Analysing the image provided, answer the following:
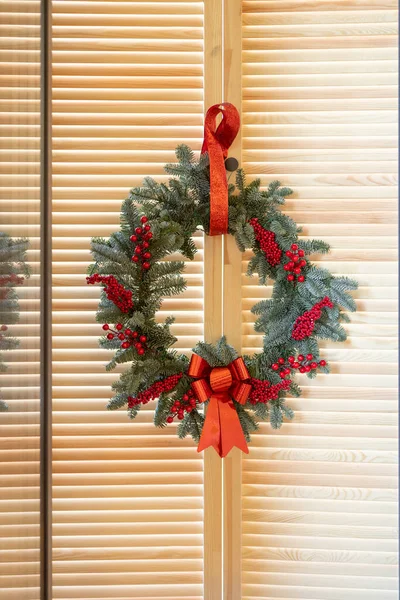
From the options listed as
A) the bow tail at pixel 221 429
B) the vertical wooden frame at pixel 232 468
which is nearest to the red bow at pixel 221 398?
the bow tail at pixel 221 429

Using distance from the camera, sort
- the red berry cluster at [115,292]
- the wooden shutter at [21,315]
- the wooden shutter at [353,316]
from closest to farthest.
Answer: the wooden shutter at [21,315] < the red berry cluster at [115,292] < the wooden shutter at [353,316]

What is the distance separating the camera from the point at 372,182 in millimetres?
1131

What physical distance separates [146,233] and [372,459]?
25.4 inches

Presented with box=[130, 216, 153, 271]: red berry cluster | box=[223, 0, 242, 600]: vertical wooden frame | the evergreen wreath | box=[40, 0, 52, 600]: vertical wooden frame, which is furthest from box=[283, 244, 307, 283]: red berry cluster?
box=[40, 0, 52, 600]: vertical wooden frame

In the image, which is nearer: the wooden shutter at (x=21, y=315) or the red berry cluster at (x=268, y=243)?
A: the wooden shutter at (x=21, y=315)

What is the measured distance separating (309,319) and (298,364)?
0.09m

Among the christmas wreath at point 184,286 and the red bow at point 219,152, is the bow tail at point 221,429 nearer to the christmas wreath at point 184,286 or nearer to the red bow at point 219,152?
the christmas wreath at point 184,286

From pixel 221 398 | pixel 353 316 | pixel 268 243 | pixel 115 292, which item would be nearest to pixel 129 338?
pixel 115 292

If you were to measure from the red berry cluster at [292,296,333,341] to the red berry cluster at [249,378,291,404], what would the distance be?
0.09 meters

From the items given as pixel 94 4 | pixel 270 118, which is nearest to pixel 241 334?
pixel 270 118

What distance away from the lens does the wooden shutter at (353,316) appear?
1.12 m

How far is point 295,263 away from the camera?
105cm

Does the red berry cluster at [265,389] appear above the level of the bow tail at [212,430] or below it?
above

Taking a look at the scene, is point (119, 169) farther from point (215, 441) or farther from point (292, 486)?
point (292, 486)
